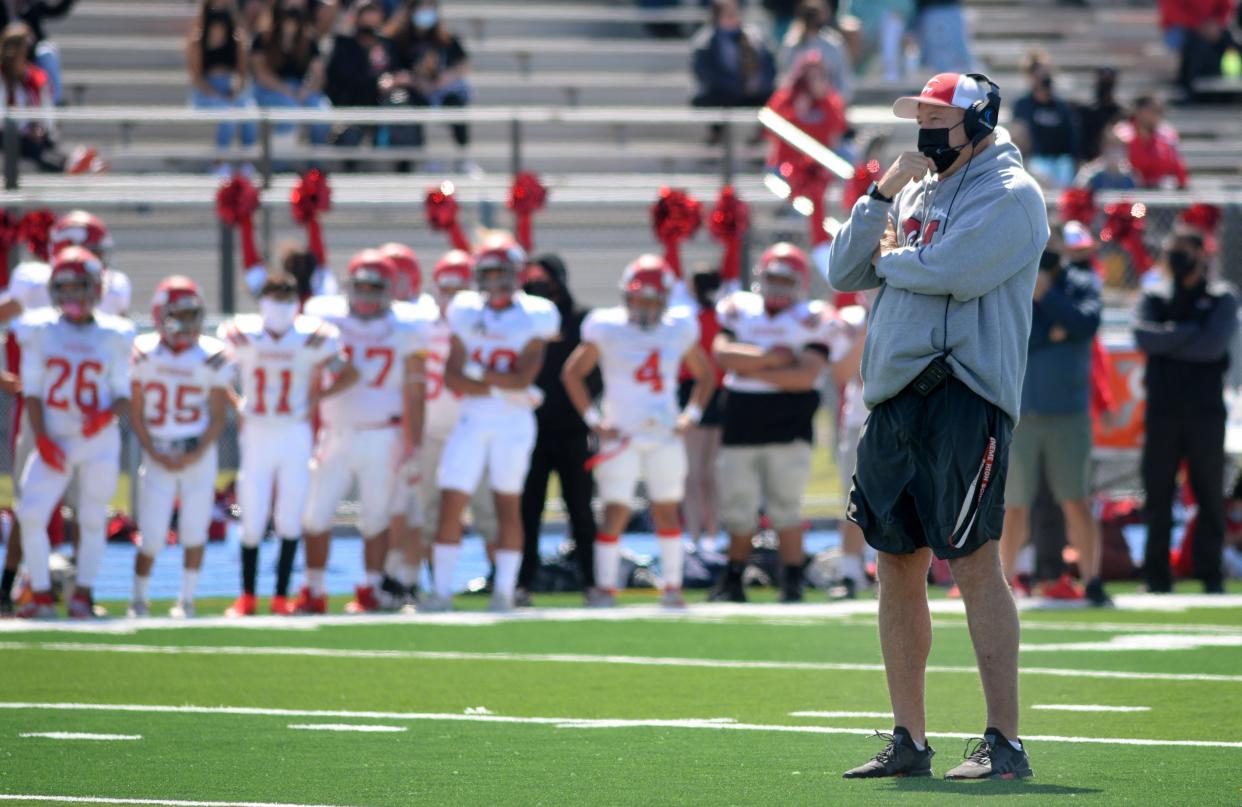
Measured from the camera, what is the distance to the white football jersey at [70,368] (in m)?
11.4

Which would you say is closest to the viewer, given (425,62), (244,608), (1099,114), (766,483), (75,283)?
(75,283)

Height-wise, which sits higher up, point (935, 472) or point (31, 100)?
point (31, 100)

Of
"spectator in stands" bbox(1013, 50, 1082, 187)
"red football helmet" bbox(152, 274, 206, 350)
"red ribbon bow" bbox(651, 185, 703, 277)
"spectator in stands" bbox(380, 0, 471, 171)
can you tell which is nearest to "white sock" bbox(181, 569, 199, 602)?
"red football helmet" bbox(152, 274, 206, 350)

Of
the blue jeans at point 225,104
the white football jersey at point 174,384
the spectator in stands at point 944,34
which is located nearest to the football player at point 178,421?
the white football jersey at point 174,384

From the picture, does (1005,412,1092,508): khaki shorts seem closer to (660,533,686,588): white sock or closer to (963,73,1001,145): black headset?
(660,533,686,588): white sock

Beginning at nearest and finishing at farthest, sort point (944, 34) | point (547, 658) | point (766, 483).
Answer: point (547, 658), point (766, 483), point (944, 34)

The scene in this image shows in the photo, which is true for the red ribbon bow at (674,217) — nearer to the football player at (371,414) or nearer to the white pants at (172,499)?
the football player at (371,414)

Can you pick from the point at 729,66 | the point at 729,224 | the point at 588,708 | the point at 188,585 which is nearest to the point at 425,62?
the point at 729,66

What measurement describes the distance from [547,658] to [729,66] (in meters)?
10.8

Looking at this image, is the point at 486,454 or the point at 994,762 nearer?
the point at 994,762

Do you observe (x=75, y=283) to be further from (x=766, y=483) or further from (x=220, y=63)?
(x=220, y=63)

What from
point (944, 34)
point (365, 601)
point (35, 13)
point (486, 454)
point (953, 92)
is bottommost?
point (365, 601)

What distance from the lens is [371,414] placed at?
12.2 meters

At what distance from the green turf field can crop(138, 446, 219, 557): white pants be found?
63cm
